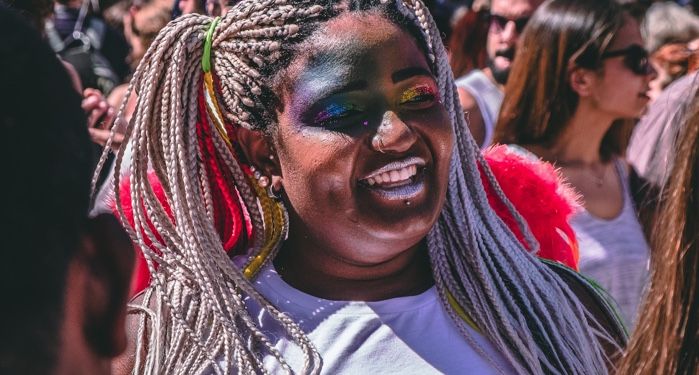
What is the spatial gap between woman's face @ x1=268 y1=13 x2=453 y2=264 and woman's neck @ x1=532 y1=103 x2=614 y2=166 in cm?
182


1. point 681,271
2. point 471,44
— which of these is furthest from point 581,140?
point 681,271

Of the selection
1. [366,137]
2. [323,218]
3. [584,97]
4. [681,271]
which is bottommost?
[584,97]

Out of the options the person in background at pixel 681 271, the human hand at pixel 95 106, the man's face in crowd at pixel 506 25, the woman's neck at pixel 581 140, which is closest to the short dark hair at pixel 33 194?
the person in background at pixel 681 271

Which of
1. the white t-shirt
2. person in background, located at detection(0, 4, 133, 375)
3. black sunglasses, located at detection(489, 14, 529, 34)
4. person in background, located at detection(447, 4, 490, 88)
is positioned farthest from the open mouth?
person in background, located at detection(447, 4, 490, 88)

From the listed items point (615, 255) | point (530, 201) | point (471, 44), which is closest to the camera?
point (530, 201)

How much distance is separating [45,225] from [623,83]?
3.22 meters

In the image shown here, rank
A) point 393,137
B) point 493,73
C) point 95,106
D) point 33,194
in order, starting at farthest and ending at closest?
point 493,73
point 95,106
point 393,137
point 33,194

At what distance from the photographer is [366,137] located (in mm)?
2094

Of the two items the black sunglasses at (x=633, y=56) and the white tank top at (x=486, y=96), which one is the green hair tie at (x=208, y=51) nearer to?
the white tank top at (x=486, y=96)

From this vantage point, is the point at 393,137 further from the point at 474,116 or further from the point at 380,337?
the point at 474,116

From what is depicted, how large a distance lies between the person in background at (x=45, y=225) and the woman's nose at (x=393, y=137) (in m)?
1.01

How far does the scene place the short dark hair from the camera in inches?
39.3

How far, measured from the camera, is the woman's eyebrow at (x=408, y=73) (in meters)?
2.12

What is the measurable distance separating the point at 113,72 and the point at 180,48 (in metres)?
3.26
